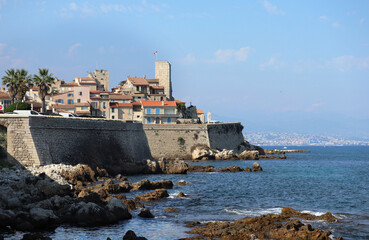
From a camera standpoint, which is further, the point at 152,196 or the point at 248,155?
the point at 248,155

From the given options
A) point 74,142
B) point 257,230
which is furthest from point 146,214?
point 74,142

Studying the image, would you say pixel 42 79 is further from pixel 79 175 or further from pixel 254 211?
pixel 254 211

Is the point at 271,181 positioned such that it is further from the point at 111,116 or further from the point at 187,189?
the point at 111,116

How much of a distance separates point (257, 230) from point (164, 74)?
105168mm

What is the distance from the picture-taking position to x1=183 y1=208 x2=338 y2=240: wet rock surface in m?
25.5

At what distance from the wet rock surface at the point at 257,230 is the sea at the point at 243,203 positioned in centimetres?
110

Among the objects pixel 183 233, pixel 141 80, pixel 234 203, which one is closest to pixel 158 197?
pixel 234 203

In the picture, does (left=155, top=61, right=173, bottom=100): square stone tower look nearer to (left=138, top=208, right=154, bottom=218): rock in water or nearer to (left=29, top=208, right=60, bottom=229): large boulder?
(left=138, top=208, right=154, bottom=218): rock in water

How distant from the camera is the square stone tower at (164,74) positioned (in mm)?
129725

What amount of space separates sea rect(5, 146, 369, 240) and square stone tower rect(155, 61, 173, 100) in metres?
69.0

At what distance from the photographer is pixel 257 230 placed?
88.1ft

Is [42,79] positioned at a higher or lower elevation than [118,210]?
higher

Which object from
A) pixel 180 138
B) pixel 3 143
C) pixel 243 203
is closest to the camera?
pixel 243 203

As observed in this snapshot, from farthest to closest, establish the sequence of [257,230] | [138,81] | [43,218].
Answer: [138,81] < [43,218] < [257,230]
